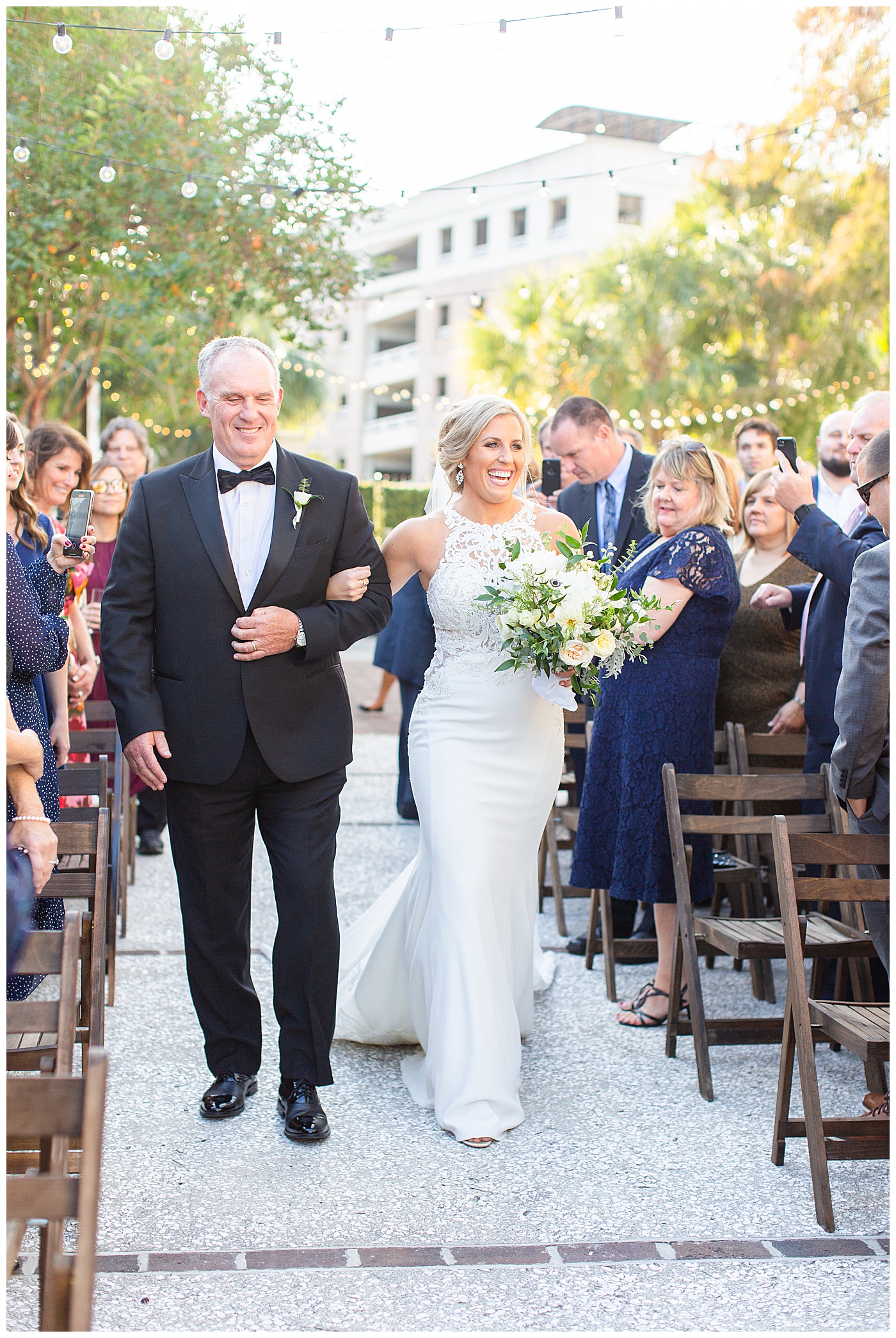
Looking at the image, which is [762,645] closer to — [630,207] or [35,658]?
[35,658]

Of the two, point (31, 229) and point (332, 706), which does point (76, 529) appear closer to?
point (332, 706)

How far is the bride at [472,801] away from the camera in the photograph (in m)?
3.99

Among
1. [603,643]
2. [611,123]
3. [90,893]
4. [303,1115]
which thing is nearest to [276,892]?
[90,893]

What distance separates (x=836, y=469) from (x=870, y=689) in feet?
12.2

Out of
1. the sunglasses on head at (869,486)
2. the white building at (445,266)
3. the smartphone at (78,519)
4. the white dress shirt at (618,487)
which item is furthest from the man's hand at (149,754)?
the white building at (445,266)

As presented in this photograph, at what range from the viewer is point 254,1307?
9.40ft

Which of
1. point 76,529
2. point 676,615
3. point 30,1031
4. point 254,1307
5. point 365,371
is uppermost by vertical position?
point 365,371

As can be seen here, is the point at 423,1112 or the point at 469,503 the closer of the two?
the point at 423,1112

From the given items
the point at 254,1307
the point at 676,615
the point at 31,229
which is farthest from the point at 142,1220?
the point at 31,229

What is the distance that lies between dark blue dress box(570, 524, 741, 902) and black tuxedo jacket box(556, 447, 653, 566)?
51.2 inches

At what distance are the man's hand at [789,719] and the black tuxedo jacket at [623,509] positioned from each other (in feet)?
3.58

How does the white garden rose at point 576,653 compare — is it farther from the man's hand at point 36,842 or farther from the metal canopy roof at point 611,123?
the metal canopy roof at point 611,123

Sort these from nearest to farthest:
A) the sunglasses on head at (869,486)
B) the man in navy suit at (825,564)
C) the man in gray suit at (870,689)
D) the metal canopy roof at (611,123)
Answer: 1. the man in gray suit at (870,689)
2. the sunglasses on head at (869,486)
3. the man in navy suit at (825,564)
4. the metal canopy roof at (611,123)

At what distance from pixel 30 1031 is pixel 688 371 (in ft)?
72.1
